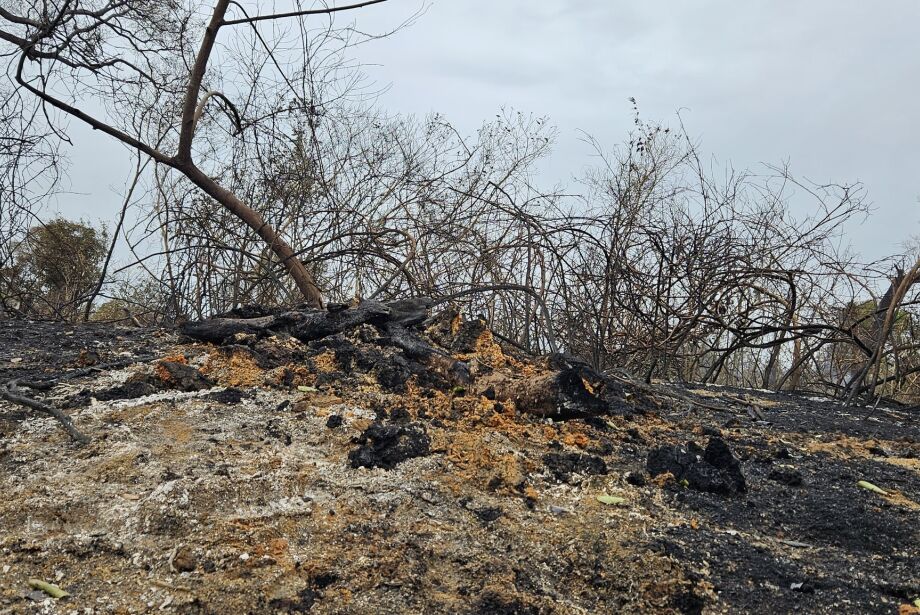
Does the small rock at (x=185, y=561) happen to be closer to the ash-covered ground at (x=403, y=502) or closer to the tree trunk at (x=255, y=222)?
the ash-covered ground at (x=403, y=502)

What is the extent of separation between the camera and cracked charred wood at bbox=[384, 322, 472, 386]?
10.2 feet

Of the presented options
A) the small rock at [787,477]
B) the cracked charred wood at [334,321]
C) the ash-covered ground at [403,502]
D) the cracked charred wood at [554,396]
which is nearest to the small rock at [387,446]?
the ash-covered ground at [403,502]

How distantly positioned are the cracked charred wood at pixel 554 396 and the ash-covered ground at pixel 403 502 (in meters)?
0.06

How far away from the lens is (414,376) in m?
3.06

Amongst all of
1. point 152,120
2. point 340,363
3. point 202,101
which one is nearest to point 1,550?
point 340,363

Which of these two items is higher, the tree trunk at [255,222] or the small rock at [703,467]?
the tree trunk at [255,222]

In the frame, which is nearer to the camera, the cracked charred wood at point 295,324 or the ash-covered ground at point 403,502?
the ash-covered ground at point 403,502

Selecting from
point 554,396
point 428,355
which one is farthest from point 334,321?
point 554,396

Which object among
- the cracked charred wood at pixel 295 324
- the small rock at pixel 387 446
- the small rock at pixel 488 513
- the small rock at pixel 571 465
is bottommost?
the small rock at pixel 488 513

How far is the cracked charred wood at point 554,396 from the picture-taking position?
286 centimetres

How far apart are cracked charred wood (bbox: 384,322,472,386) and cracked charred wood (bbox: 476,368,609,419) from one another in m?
0.18

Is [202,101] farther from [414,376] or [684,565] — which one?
[684,565]

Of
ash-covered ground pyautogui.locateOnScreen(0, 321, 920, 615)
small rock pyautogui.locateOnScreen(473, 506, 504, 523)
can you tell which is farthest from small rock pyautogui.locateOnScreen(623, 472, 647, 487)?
small rock pyautogui.locateOnScreen(473, 506, 504, 523)

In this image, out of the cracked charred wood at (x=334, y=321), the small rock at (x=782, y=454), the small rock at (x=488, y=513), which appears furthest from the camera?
the cracked charred wood at (x=334, y=321)
